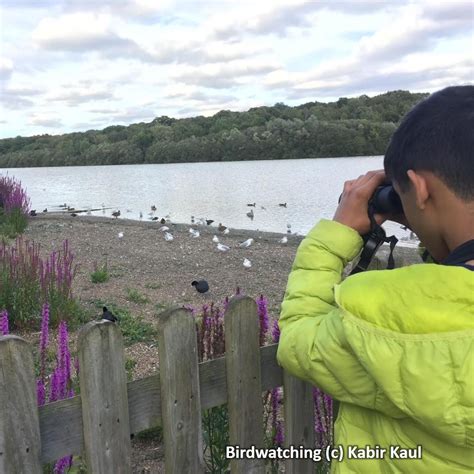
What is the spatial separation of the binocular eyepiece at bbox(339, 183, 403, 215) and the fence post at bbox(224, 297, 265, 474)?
647 mm

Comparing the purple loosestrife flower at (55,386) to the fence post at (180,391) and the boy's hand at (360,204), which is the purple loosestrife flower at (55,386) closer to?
the fence post at (180,391)

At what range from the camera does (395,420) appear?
57.6 inches

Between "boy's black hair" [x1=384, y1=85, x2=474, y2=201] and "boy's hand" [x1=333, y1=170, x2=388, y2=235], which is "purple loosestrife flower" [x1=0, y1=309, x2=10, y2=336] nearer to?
"boy's hand" [x1=333, y1=170, x2=388, y2=235]

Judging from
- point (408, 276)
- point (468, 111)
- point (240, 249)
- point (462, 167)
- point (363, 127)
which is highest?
point (363, 127)

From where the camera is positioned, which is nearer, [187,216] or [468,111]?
[468,111]

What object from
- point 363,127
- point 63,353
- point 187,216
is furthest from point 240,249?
point 363,127

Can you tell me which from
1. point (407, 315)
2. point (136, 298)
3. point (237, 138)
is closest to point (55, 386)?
point (407, 315)

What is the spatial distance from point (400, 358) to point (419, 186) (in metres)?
0.43

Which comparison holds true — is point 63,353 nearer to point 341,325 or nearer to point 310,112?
point 341,325

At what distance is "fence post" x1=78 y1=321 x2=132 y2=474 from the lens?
167 centimetres

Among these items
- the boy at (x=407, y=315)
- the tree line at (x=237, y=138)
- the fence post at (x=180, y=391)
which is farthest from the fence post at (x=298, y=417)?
the tree line at (x=237, y=138)

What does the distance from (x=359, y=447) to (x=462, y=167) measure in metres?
0.81

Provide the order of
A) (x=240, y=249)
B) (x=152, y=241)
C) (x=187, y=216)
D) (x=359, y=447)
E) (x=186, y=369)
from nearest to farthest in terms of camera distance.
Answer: (x=359, y=447) → (x=186, y=369) → (x=240, y=249) → (x=152, y=241) → (x=187, y=216)

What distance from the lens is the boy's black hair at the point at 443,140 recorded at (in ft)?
4.36
